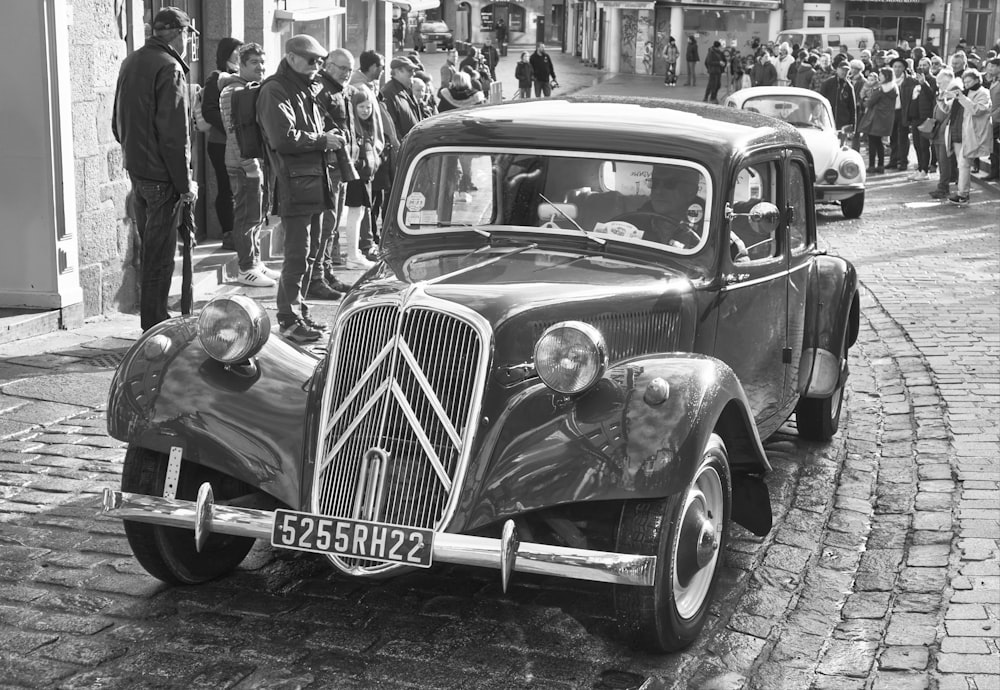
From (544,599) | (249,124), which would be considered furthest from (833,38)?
(544,599)

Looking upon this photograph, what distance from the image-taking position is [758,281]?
19.4 feet

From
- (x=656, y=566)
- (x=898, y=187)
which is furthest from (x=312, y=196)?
(x=898, y=187)

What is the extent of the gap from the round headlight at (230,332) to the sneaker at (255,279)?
628 cm

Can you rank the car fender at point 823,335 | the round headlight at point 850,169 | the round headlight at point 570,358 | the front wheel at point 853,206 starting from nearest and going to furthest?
the round headlight at point 570,358, the car fender at point 823,335, the round headlight at point 850,169, the front wheel at point 853,206

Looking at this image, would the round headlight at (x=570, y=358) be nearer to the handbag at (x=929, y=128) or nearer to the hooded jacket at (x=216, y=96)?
the hooded jacket at (x=216, y=96)

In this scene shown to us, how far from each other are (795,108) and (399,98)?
318 inches

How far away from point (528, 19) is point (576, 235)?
8132 centimetres

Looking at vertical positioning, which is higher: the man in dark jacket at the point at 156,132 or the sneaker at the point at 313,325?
the man in dark jacket at the point at 156,132

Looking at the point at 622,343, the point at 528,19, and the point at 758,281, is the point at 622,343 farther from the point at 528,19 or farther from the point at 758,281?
the point at 528,19

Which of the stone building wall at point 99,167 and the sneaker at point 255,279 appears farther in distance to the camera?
the sneaker at point 255,279

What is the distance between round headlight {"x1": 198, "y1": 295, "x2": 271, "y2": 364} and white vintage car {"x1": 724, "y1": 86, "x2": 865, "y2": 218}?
1268 cm

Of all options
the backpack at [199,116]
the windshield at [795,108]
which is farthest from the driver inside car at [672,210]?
the windshield at [795,108]

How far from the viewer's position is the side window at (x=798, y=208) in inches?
258

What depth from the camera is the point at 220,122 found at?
440 inches
